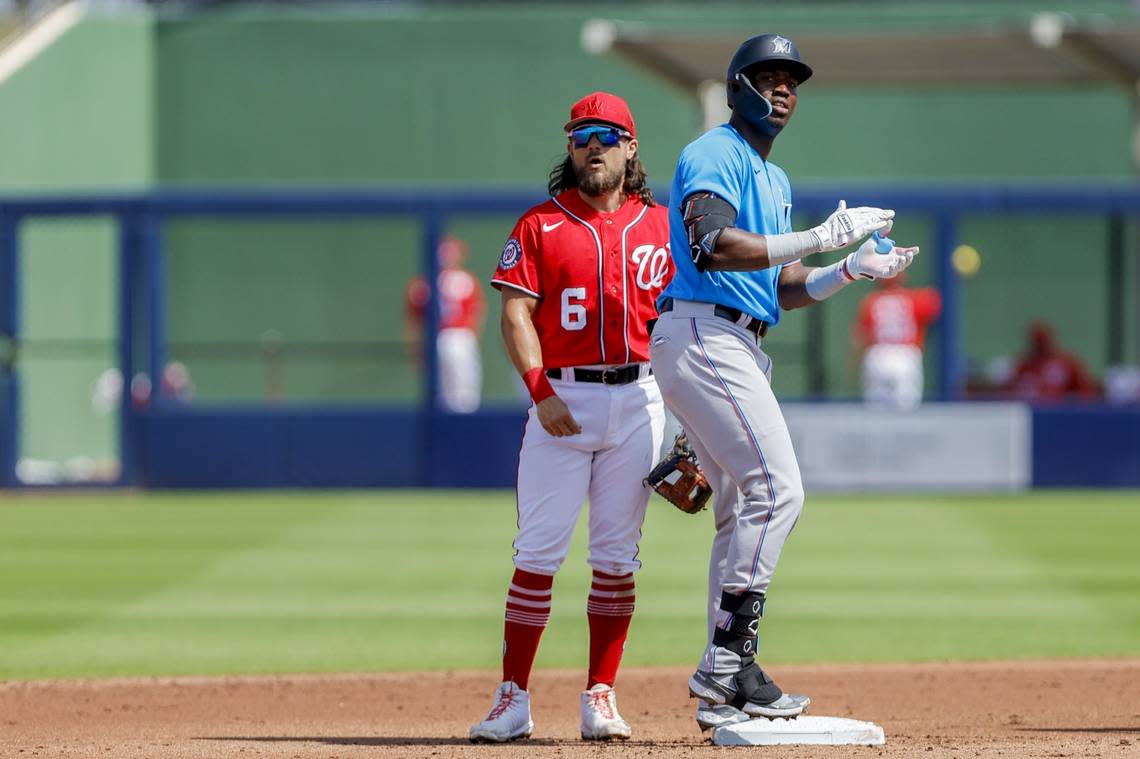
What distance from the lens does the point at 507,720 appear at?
550 centimetres

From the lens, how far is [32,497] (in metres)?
15.2

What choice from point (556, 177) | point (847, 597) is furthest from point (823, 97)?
point (556, 177)

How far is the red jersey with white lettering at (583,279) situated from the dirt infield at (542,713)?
1.18 metres

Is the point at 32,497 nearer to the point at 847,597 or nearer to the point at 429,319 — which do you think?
the point at 429,319

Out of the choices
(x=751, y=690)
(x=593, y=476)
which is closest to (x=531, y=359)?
(x=593, y=476)

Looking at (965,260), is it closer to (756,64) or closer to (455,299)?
(455,299)

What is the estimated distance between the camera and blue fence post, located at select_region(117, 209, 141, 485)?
15242 millimetres

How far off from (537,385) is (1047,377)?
1084 centimetres

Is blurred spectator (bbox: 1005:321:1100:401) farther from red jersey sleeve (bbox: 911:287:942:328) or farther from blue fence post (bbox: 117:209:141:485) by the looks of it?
blue fence post (bbox: 117:209:141:485)

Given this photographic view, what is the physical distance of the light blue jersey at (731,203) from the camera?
17.0 feet

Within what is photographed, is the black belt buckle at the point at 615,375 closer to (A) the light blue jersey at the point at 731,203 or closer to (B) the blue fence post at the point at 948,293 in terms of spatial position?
(A) the light blue jersey at the point at 731,203

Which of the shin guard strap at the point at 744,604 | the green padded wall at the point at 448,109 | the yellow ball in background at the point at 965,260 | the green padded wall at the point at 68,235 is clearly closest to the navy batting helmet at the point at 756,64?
the shin guard strap at the point at 744,604

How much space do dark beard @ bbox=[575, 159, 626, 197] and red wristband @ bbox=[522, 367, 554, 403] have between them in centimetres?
58

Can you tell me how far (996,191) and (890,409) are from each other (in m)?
2.06
